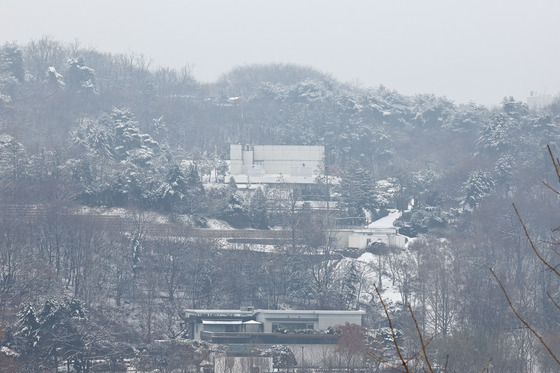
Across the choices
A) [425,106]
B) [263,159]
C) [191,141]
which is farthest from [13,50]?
[425,106]

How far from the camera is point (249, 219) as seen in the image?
44.5 m

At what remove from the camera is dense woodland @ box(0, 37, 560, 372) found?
30.2 meters

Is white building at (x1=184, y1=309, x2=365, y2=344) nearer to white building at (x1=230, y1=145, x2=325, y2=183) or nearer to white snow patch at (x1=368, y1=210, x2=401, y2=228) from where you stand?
white snow patch at (x1=368, y1=210, x2=401, y2=228)

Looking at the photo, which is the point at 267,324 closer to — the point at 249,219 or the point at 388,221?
the point at 249,219

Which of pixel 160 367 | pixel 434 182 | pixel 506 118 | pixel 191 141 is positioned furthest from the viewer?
pixel 191 141

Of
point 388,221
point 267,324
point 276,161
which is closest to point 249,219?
point 388,221

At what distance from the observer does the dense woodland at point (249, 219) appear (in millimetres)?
30219

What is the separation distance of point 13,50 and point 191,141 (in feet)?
38.3

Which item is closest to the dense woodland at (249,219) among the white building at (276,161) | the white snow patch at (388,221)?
the white snow patch at (388,221)

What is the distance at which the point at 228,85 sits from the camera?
8150cm

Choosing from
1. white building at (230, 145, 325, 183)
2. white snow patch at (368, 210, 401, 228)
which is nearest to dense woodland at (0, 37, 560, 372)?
white snow patch at (368, 210, 401, 228)

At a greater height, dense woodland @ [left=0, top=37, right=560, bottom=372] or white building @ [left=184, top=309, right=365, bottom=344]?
dense woodland @ [left=0, top=37, right=560, bottom=372]

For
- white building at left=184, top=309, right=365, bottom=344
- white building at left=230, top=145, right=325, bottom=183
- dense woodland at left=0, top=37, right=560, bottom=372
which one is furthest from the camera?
white building at left=230, top=145, right=325, bottom=183

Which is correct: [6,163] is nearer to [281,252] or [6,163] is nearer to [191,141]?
[281,252]
